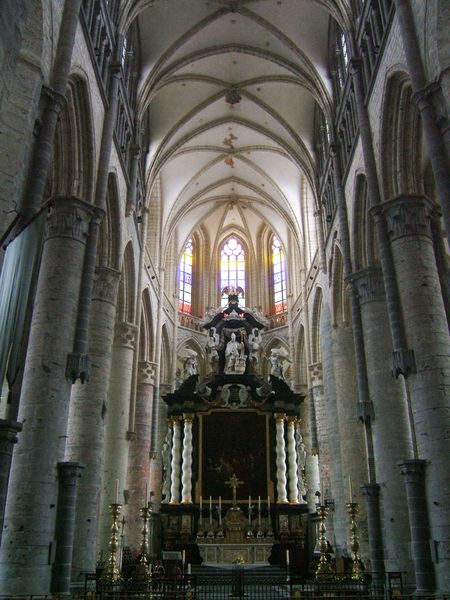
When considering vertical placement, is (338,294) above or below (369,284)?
above

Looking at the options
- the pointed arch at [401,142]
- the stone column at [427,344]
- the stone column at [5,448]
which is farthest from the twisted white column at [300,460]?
the stone column at [5,448]

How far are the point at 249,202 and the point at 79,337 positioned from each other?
26.1 metres

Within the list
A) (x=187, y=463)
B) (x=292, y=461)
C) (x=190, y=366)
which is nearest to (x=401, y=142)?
(x=292, y=461)

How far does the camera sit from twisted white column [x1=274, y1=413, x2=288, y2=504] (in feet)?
95.5

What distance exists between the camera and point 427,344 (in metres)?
14.0

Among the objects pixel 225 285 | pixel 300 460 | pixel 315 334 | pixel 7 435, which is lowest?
pixel 7 435

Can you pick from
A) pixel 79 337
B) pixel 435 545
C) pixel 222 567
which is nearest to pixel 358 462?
pixel 222 567

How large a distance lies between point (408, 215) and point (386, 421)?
19.6ft

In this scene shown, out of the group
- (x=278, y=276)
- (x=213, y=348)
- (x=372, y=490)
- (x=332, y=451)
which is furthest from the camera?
(x=278, y=276)

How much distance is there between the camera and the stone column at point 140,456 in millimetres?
26266

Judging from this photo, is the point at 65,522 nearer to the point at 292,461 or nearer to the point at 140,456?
the point at 140,456

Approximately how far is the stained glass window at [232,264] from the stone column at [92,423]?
69.1ft

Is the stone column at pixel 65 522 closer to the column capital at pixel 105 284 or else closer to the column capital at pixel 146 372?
the column capital at pixel 105 284

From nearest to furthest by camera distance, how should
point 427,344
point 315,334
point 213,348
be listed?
A: 1. point 427,344
2. point 315,334
3. point 213,348
